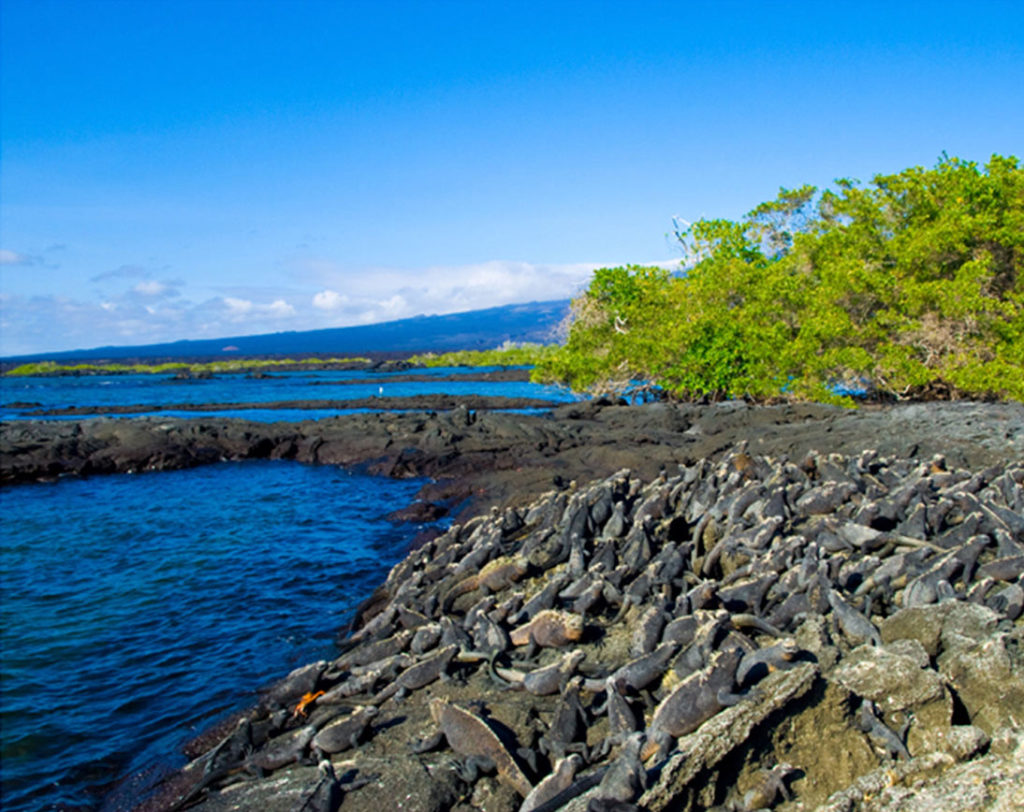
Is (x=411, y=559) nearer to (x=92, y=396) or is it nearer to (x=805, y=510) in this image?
(x=805, y=510)

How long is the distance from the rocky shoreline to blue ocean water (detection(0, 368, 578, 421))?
116 feet

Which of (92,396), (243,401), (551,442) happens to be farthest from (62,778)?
(92,396)

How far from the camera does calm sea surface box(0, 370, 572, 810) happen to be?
7.53m

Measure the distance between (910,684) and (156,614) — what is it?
34.7ft

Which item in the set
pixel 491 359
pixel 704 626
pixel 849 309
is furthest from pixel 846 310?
pixel 491 359

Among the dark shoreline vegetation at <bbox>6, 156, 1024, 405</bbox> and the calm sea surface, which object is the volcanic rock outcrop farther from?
the dark shoreline vegetation at <bbox>6, 156, 1024, 405</bbox>

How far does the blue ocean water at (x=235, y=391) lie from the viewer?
5062cm

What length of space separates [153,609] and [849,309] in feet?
80.6

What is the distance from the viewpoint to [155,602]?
464 inches

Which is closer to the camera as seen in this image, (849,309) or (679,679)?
(679,679)

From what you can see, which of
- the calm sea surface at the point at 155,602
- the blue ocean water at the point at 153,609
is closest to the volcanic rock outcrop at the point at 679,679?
the blue ocean water at the point at 153,609

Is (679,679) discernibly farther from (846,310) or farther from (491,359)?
(491,359)

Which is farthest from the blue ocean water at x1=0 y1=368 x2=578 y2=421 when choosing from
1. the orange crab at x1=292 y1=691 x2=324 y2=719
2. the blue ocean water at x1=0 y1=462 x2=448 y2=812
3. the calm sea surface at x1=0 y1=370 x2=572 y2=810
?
the orange crab at x1=292 y1=691 x2=324 y2=719

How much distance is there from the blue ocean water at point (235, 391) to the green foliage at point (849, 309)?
1598 centimetres
